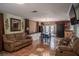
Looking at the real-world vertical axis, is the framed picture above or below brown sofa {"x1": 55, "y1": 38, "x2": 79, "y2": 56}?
→ above

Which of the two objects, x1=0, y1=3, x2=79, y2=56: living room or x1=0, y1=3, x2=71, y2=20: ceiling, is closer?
x1=0, y1=3, x2=71, y2=20: ceiling

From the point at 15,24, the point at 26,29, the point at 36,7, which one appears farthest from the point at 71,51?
the point at 26,29

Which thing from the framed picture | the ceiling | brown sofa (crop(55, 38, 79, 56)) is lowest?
brown sofa (crop(55, 38, 79, 56))

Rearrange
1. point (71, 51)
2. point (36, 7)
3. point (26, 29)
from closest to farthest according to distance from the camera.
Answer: point (71, 51), point (36, 7), point (26, 29)

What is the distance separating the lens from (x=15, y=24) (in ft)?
17.5

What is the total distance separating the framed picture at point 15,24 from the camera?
5084 millimetres

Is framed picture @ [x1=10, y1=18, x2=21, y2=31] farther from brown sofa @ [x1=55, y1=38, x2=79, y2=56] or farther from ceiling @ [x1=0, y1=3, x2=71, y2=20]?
brown sofa @ [x1=55, y1=38, x2=79, y2=56]

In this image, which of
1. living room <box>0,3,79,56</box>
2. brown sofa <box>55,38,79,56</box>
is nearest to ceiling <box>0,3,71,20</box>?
living room <box>0,3,79,56</box>

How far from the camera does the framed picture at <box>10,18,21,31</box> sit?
200 inches

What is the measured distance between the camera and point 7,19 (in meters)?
4.76

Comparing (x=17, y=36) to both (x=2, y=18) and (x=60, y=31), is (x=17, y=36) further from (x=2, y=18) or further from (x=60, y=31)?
(x=60, y=31)

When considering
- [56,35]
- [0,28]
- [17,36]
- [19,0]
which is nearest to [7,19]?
[0,28]

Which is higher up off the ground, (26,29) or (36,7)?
(36,7)

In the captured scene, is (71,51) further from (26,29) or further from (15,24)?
(26,29)
